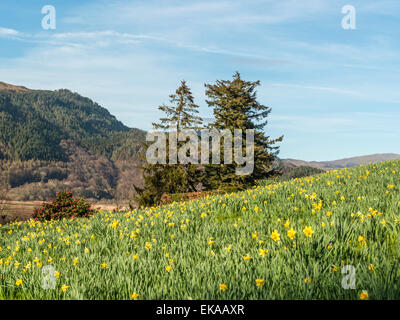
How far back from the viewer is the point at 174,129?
1278 inches

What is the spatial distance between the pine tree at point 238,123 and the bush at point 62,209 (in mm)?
13381

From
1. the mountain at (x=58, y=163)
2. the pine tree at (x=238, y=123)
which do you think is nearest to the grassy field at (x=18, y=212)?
the pine tree at (x=238, y=123)

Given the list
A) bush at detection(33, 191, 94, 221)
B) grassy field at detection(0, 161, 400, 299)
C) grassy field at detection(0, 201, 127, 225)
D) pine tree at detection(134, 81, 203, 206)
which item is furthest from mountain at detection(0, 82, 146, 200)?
grassy field at detection(0, 161, 400, 299)

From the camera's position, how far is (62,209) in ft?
52.2

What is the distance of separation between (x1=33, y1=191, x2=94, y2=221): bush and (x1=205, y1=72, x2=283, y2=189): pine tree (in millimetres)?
13381

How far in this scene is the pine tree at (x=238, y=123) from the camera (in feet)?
93.9

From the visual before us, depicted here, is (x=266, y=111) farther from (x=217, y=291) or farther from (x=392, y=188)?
(x=217, y=291)

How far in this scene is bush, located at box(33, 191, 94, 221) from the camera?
15672 millimetres

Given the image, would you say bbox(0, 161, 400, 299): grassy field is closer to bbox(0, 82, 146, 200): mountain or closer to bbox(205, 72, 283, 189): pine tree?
bbox(205, 72, 283, 189): pine tree

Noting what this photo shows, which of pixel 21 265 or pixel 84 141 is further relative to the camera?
pixel 84 141

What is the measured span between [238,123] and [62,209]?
719 inches

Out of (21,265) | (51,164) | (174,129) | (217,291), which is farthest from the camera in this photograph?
(51,164)
